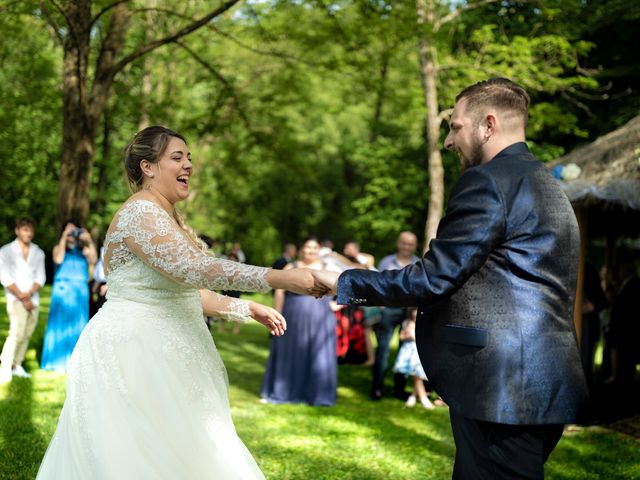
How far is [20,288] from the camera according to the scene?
1048 centimetres

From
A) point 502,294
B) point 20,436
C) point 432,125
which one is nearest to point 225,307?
point 502,294

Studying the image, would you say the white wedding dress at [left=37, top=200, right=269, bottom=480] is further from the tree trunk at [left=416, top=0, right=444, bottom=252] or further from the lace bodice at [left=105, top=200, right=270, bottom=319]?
the tree trunk at [left=416, top=0, right=444, bottom=252]

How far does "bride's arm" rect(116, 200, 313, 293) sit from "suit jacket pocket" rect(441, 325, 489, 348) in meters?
0.80

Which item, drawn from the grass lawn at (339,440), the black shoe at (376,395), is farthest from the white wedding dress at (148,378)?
the black shoe at (376,395)

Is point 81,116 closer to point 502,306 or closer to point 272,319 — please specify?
point 272,319

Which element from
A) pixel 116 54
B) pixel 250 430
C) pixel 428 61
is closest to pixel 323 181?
pixel 428 61

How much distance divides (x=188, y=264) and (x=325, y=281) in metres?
0.71

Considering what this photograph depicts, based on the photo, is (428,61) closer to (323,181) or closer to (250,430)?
(250,430)

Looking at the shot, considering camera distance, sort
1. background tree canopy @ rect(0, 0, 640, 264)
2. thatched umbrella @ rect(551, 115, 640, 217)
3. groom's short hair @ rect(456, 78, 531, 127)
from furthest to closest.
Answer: background tree canopy @ rect(0, 0, 640, 264) → thatched umbrella @ rect(551, 115, 640, 217) → groom's short hair @ rect(456, 78, 531, 127)

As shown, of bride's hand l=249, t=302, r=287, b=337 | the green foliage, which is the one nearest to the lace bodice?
bride's hand l=249, t=302, r=287, b=337

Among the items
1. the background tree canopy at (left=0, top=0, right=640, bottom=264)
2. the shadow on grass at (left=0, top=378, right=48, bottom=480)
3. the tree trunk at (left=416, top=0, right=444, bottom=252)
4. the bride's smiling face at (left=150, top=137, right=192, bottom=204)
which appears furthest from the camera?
the tree trunk at (left=416, top=0, right=444, bottom=252)

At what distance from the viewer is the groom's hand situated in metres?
3.71

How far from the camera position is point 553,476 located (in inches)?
278

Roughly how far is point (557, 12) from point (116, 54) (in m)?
6.96
